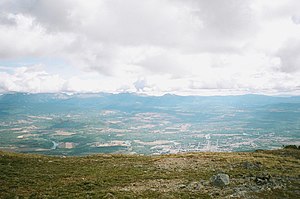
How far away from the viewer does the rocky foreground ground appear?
28250 mm

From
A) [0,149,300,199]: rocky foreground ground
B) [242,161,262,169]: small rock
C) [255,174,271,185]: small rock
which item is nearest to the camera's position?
[0,149,300,199]: rocky foreground ground

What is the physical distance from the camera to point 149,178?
3453 cm

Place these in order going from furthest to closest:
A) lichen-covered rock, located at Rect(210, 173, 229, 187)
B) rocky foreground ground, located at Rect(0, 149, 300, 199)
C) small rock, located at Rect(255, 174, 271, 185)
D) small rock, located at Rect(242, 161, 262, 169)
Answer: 1. small rock, located at Rect(242, 161, 262, 169)
2. small rock, located at Rect(255, 174, 271, 185)
3. lichen-covered rock, located at Rect(210, 173, 229, 187)
4. rocky foreground ground, located at Rect(0, 149, 300, 199)

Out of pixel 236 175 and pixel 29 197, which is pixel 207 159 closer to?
pixel 236 175

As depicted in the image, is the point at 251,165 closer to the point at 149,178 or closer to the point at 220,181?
the point at 220,181

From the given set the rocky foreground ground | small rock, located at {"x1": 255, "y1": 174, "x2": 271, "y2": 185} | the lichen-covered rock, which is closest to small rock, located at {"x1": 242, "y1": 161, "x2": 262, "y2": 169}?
the rocky foreground ground

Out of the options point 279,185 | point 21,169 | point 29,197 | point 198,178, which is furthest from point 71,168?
point 279,185

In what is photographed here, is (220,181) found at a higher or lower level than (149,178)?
higher

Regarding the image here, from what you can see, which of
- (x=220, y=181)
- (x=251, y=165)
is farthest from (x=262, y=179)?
(x=251, y=165)

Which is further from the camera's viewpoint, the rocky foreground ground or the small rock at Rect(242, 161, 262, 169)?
the small rock at Rect(242, 161, 262, 169)

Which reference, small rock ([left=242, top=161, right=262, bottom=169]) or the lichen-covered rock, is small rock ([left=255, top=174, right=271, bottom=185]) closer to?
the lichen-covered rock

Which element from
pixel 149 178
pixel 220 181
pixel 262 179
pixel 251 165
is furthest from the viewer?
pixel 251 165

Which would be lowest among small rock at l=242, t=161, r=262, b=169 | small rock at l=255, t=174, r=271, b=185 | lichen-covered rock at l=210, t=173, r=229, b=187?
small rock at l=242, t=161, r=262, b=169

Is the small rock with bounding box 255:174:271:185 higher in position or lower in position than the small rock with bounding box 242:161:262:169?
higher
